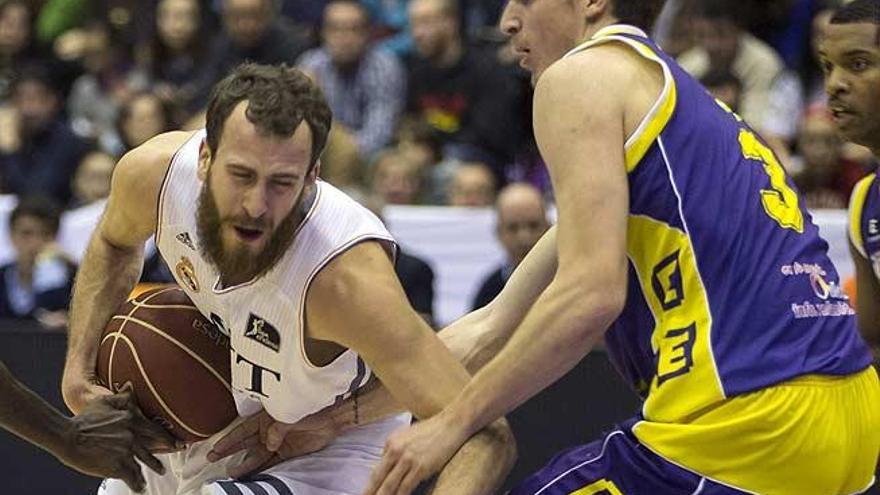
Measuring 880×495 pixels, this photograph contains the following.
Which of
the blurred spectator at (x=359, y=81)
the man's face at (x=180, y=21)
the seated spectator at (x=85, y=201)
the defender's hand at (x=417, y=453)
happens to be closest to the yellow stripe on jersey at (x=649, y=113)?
the defender's hand at (x=417, y=453)

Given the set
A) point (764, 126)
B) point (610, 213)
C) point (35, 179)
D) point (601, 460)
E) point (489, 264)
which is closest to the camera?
point (610, 213)

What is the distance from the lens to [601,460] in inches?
138

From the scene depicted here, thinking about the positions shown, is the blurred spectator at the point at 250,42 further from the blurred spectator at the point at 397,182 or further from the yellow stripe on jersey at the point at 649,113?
the yellow stripe on jersey at the point at 649,113

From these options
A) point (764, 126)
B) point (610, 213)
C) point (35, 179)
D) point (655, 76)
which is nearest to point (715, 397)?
point (610, 213)

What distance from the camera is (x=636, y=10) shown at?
11.8 ft

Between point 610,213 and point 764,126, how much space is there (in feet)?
18.8

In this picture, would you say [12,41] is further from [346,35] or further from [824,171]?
[824,171]

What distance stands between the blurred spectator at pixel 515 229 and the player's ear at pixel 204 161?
3472 mm

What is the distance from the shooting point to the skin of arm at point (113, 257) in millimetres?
4477

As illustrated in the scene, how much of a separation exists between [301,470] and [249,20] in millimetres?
5777

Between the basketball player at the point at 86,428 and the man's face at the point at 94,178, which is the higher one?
the basketball player at the point at 86,428

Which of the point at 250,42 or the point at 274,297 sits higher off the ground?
the point at 274,297

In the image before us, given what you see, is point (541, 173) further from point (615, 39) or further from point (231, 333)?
point (615, 39)

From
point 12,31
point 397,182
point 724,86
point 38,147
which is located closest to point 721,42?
point 724,86
